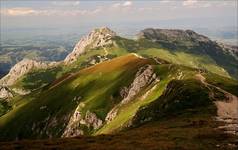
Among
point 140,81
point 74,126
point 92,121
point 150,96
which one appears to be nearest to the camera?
point 150,96

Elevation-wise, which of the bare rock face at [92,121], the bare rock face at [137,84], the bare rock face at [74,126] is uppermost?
the bare rock face at [137,84]

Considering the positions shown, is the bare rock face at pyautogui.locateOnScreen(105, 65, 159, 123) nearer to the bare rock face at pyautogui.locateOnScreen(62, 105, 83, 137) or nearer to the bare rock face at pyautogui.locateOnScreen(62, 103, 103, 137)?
the bare rock face at pyautogui.locateOnScreen(62, 103, 103, 137)

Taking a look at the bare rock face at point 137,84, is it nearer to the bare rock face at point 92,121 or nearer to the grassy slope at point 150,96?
the grassy slope at point 150,96

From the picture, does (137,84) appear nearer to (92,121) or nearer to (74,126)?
(92,121)

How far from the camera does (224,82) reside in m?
148

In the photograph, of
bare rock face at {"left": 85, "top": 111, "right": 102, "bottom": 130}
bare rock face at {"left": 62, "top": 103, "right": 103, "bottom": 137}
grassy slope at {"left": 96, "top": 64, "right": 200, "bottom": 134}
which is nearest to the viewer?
grassy slope at {"left": 96, "top": 64, "right": 200, "bottom": 134}

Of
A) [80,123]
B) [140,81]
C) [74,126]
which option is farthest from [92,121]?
[140,81]

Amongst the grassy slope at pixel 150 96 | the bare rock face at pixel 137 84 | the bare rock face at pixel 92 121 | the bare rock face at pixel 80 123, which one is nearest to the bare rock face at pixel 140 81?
the bare rock face at pixel 137 84

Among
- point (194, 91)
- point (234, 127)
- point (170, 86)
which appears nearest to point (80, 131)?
point (170, 86)

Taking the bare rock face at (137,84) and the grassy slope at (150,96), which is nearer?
the grassy slope at (150,96)

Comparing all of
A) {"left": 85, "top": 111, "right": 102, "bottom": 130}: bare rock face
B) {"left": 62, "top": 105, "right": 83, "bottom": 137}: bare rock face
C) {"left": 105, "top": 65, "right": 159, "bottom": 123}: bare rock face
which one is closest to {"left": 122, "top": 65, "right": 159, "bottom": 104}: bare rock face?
{"left": 105, "top": 65, "right": 159, "bottom": 123}: bare rock face

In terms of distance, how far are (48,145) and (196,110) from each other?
1943 inches

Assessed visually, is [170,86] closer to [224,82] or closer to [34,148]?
[224,82]

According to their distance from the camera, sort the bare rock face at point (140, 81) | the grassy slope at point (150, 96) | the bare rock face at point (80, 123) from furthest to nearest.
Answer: the bare rock face at point (140, 81)
the bare rock face at point (80, 123)
the grassy slope at point (150, 96)
